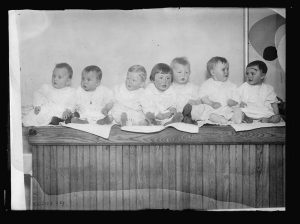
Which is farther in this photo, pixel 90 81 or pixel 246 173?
pixel 90 81

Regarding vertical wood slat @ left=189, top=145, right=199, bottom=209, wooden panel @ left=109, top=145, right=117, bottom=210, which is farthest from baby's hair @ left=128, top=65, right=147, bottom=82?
vertical wood slat @ left=189, top=145, right=199, bottom=209

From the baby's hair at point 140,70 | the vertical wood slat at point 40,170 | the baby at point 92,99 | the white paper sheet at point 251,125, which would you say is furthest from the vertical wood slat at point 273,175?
the vertical wood slat at point 40,170

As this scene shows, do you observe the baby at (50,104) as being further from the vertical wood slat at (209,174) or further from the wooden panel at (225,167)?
the wooden panel at (225,167)

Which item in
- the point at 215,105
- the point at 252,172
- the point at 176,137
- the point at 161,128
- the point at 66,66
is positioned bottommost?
the point at 252,172

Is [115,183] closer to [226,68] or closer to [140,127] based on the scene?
[140,127]

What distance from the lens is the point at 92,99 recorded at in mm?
5711

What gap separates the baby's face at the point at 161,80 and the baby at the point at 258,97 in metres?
0.89

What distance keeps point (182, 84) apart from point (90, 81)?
1.13 m

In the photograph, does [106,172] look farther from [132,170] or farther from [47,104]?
[47,104]

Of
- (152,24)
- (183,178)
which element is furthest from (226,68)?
(183,178)

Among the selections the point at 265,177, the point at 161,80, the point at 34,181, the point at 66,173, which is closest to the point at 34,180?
the point at 34,181

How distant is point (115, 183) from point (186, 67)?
5.42 feet

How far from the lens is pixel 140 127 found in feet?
18.6

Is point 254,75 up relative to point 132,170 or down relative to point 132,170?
up
